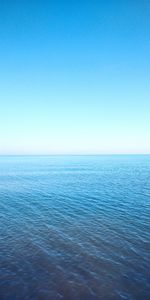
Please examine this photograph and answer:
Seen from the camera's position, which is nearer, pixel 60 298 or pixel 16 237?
pixel 60 298

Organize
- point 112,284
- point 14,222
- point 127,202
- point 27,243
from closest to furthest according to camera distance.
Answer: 1. point 112,284
2. point 27,243
3. point 14,222
4. point 127,202

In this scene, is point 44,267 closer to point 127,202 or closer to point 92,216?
point 92,216

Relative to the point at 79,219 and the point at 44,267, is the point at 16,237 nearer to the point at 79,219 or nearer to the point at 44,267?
the point at 44,267

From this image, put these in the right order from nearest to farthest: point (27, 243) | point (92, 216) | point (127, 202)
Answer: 1. point (27, 243)
2. point (92, 216)
3. point (127, 202)

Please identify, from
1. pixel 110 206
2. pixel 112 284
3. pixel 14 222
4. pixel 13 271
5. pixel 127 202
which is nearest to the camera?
pixel 112 284

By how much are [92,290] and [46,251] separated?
6591mm

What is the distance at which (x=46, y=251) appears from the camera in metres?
19.4

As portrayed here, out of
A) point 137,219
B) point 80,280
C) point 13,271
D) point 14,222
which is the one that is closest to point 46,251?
point 13,271

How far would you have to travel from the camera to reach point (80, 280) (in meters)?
15.2

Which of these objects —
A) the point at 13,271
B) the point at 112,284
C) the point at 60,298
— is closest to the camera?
the point at 60,298

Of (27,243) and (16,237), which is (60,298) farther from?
(16,237)

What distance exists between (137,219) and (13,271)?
18047 millimetres

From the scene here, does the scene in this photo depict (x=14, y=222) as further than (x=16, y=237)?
Yes

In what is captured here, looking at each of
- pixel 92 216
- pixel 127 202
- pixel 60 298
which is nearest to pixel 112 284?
pixel 60 298
